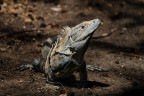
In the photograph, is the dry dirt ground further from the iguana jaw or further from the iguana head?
the iguana jaw

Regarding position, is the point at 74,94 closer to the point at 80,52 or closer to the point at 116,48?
the point at 80,52

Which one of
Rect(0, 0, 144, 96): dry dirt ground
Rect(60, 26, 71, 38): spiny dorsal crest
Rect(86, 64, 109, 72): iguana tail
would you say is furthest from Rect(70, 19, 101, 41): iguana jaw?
Rect(86, 64, 109, 72): iguana tail

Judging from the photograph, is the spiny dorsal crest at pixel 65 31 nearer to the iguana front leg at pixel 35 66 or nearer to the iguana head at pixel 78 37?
the iguana head at pixel 78 37

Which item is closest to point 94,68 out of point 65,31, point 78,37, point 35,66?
point 35,66

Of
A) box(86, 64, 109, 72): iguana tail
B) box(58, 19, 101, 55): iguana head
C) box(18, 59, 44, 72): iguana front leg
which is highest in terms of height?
box(58, 19, 101, 55): iguana head

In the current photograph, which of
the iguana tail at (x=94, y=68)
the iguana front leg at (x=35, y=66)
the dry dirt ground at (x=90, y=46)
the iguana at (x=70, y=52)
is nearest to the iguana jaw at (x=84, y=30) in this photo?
the iguana at (x=70, y=52)

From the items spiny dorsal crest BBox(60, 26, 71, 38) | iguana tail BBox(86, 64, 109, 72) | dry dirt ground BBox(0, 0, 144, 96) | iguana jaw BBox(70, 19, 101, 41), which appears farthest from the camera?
iguana tail BBox(86, 64, 109, 72)

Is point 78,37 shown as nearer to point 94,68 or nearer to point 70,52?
point 70,52

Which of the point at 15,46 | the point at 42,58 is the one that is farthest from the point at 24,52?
the point at 42,58
